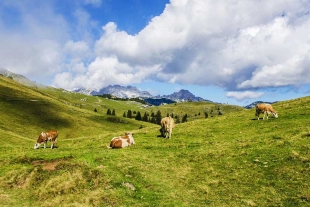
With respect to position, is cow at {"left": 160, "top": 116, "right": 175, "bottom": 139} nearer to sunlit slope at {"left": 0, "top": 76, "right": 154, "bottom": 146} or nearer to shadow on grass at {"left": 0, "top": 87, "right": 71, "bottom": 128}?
sunlit slope at {"left": 0, "top": 76, "right": 154, "bottom": 146}

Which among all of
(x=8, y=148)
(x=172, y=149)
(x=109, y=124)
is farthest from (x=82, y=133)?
(x=172, y=149)

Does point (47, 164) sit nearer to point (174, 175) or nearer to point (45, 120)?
point (174, 175)

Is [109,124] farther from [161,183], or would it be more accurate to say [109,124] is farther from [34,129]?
[161,183]

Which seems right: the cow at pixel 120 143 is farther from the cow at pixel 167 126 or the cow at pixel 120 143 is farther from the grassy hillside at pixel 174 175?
the cow at pixel 167 126

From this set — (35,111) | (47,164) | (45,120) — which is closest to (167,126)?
(47,164)

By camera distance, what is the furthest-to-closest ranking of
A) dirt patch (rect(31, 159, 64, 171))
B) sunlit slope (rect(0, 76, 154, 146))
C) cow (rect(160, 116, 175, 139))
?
sunlit slope (rect(0, 76, 154, 146)) < cow (rect(160, 116, 175, 139)) < dirt patch (rect(31, 159, 64, 171))

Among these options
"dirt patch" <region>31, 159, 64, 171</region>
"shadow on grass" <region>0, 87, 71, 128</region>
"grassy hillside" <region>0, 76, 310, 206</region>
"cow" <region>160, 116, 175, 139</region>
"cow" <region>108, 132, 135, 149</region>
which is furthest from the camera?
"shadow on grass" <region>0, 87, 71, 128</region>

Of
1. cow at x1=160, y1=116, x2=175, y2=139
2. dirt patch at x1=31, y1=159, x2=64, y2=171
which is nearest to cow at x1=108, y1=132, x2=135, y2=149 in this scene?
cow at x1=160, y1=116, x2=175, y2=139

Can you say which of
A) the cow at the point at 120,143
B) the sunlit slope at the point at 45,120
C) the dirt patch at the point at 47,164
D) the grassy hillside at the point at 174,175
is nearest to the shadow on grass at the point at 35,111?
the sunlit slope at the point at 45,120

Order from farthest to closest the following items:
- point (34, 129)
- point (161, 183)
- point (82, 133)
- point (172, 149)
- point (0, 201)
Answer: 1. point (82, 133)
2. point (34, 129)
3. point (172, 149)
4. point (161, 183)
5. point (0, 201)

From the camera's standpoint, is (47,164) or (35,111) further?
(35,111)

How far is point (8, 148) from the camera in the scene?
1318 inches

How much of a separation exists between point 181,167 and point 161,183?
3.31 m

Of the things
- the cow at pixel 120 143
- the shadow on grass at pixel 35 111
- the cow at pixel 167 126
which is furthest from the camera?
the shadow on grass at pixel 35 111
